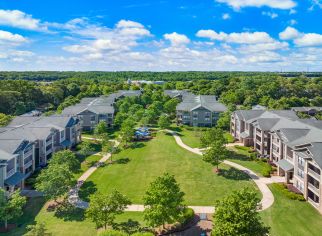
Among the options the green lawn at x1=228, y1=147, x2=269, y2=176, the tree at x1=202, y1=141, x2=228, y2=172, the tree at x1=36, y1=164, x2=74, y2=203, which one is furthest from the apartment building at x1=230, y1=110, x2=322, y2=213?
the tree at x1=36, y1=164, x2=74, y2=203

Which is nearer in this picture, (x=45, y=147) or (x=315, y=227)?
(x=315, y=227)

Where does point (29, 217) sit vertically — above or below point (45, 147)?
below

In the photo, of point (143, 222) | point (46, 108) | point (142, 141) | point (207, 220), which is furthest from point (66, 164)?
point (46, 108)

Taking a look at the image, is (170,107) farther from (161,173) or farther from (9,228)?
(9,228)

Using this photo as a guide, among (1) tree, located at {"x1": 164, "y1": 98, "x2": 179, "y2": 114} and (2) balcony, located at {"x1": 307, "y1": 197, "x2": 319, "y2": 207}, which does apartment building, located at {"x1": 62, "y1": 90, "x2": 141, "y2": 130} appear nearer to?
(1) tree, located at {"x1": 164, "y1": 98, "x2": 179, "y2": 114}

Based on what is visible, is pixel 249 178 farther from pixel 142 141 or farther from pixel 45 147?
pixel 45 147

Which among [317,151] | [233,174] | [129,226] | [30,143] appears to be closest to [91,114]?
[30,143]

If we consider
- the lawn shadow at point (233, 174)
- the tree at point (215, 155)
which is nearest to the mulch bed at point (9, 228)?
the tree at point (215, 155)
